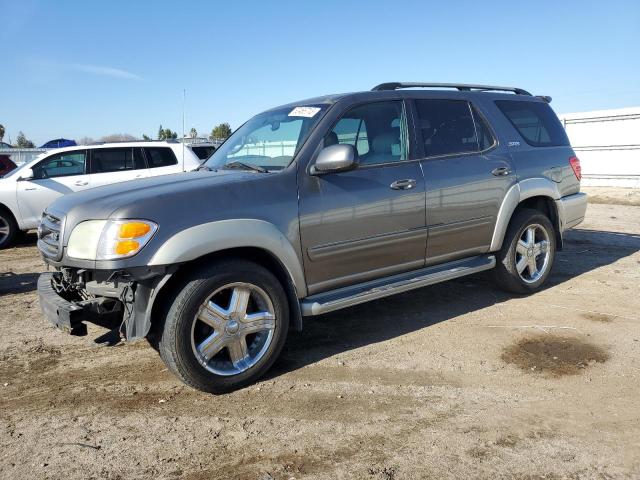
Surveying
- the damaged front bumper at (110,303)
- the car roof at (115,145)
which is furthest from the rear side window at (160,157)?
the damaged front bumper at (110,303)

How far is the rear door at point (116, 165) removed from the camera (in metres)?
9.38

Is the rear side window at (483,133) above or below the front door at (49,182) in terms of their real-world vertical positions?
above

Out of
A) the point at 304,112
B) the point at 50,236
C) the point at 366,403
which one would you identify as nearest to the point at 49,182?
the point at 50,236

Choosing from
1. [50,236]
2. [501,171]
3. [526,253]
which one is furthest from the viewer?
[526,253]

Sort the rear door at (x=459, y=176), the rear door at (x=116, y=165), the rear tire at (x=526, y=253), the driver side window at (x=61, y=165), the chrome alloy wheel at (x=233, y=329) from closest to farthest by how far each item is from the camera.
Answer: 1. the chrome alloy wheel at (x=233, y=329)
2. the rear door at (x=459, y=176)
3. the rear tire at (x=526, y=253)
4. the driver side window at (x=61, y=165)
5. the rear door at (x=116, y=165)

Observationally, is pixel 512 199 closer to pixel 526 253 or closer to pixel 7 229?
pixel 526 253

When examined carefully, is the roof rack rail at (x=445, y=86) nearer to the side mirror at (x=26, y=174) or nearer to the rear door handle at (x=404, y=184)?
the rear door handle at (x=404, y=184)

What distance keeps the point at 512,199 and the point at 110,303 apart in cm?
363

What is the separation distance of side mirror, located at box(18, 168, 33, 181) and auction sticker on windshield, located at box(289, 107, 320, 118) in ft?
21.8

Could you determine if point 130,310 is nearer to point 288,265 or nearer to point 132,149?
point 288,265

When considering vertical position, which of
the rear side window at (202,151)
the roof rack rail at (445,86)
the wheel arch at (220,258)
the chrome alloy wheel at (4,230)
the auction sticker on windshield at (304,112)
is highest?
the roof rack rail at (445,86)

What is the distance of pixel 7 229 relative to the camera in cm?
897

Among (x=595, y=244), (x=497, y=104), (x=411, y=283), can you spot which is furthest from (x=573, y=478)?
(x=595, y=244)

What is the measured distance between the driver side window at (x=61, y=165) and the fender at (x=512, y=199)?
24.3 ft
